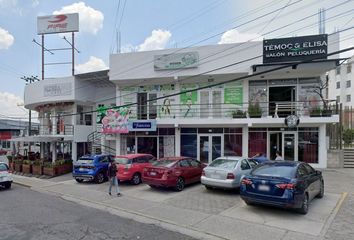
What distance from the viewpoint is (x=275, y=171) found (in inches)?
343

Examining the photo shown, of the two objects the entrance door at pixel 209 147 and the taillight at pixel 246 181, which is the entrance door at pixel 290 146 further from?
the taillight at pixel 246 181

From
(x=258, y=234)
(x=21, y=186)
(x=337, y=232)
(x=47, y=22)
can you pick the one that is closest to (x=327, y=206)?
(x=337, y=232)

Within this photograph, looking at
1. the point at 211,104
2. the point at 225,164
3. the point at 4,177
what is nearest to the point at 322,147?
the point at 211,104

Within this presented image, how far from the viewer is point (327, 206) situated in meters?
9.31

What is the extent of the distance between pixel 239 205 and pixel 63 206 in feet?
21.6

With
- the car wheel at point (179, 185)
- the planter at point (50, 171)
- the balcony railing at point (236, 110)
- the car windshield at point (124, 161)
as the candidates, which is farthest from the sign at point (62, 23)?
the car wheel at point (179, 185)

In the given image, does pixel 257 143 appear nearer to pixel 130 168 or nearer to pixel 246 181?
pixel 130 168

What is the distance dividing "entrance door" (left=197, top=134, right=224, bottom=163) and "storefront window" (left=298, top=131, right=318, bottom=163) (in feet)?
17.4

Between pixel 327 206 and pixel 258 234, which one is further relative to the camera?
pixel 327 206

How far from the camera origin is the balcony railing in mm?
17995

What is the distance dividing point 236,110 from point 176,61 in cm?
565

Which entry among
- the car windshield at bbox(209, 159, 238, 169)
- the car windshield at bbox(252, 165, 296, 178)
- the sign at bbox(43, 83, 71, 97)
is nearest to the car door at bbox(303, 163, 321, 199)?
the car windshield at bbox(252, 165, 296, 178)

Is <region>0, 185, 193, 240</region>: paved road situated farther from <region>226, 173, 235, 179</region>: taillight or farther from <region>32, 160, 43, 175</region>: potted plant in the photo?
<region>32, 160, 43, 175</region>: potted plant

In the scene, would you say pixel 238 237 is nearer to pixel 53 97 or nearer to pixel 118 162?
pixel 118 162
